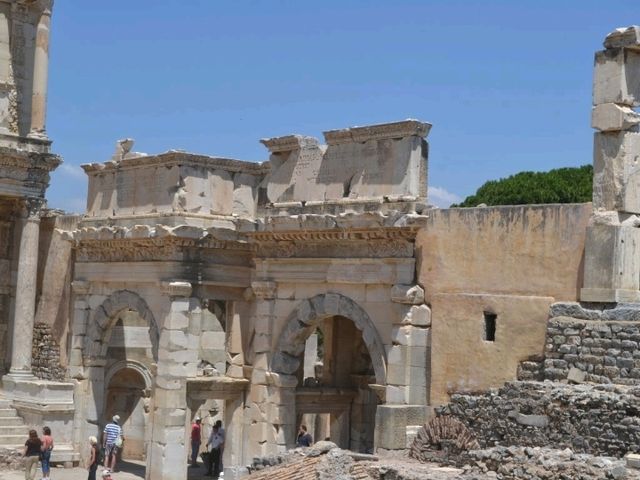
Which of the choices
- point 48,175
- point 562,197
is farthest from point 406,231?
point 562,197

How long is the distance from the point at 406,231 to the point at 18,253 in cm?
1131

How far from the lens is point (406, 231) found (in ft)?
62.2

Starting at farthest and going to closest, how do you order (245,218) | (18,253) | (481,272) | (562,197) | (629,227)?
1. (562,197)
2. (18,253)
3. (245,218)
4. (481,272)
5. (629,227)

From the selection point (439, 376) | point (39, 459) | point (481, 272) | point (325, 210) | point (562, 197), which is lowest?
point (39, 459)

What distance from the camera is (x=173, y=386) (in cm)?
2172

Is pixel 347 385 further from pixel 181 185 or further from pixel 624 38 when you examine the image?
pixel 624 38

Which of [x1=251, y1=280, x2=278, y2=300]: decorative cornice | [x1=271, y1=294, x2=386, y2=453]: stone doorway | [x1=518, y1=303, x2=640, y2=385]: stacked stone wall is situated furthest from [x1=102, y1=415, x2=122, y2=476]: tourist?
[x1=518, y1=303, x2=640, y2=385]: stacked stone wall

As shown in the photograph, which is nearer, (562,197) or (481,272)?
(481,272)

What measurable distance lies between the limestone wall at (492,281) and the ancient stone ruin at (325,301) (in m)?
0.03

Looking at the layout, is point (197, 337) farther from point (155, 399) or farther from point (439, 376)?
point (439, 376)

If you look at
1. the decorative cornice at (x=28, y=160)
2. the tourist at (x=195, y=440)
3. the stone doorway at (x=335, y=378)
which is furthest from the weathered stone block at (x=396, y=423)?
the decorative cornice at (x=28, y=160)

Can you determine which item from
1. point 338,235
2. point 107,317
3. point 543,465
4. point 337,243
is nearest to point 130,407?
point 107,317

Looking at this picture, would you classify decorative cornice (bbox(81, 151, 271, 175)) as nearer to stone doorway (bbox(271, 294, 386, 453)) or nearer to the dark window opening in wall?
stone doorway (bbox(271, 294, 386, 453))

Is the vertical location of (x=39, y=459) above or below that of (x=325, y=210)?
below
